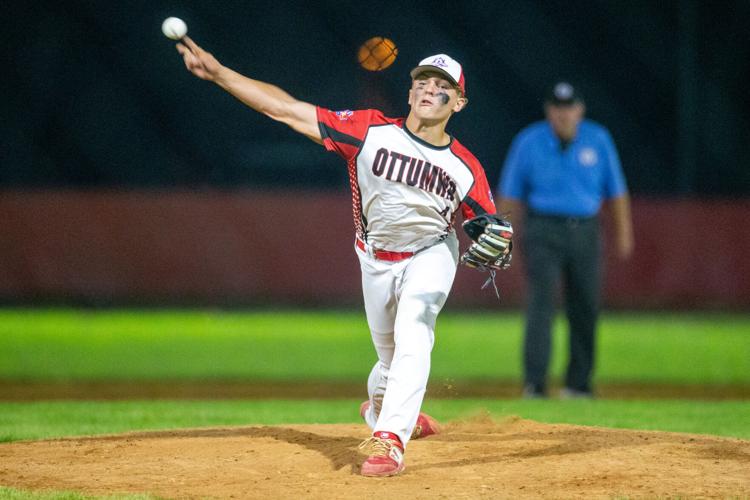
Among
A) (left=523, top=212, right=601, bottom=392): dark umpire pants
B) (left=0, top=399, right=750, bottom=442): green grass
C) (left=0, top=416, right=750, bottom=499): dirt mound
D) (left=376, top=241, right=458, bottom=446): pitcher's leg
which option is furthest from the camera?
(left=523, top=212, right=601, bottom=392): dark umpire pants

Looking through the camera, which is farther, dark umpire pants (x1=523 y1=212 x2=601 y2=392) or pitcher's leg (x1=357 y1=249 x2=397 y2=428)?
dark umpire pants (x1=523 y1=212 x2=601 y2=392)

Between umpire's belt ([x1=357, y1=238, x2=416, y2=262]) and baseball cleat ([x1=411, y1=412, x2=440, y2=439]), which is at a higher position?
umpire's belt ([x1=357, y1=238, x2=416, y2=262])

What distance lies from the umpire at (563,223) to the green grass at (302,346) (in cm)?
217

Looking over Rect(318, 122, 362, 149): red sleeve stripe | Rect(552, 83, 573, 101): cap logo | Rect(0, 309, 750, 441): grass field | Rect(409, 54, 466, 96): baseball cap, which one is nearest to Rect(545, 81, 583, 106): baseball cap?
Rect(552, 83, 573, 101): cap logo

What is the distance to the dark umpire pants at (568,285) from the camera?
793 cm

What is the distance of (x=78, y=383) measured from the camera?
9.53 metres

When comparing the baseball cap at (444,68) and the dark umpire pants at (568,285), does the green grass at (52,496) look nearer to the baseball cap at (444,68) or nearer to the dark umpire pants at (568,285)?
the baseball cap at (444,68)

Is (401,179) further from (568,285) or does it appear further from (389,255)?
(568,285)

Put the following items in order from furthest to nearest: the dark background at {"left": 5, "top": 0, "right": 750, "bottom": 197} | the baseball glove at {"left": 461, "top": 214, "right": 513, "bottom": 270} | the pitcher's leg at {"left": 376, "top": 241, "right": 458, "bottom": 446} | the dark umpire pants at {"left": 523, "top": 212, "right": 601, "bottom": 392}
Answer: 1. the dark background at {"left": 5, "top": 0, "right": 750, "bottom": 197}
2. the dark umpire pants at {"left": 523, "top": 212, "right": 601, "bottom": 392}
3. the baseball glove at {"left": 461, "top": 214, "right": 513, "bottom": 270}
4. the pitcher's leg at {"left": 376, "top": 241, "right": 458, "bottom": 446}

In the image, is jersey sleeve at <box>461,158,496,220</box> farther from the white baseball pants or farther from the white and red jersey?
the white baseball pants

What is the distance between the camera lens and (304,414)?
22.8 feet

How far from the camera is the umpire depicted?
Answer: 312 inches

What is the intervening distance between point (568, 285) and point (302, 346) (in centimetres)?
501

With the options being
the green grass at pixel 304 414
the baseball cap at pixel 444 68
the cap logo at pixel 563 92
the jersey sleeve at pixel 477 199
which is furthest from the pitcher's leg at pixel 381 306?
the cap logo at pixel 563 92
